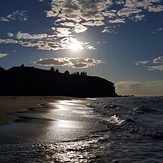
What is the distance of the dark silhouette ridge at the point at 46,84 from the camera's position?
92.4 metres

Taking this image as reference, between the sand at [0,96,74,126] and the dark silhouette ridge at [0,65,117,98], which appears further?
the dark silhouette ridge at [0,65,117,98]

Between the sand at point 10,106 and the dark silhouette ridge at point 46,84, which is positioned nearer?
the sand at point 10,106

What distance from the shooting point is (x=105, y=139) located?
713 centimetres

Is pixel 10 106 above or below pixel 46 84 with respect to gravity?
below

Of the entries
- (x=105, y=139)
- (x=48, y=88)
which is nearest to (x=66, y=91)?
(x=48, y=88)

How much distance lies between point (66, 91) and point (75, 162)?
116222 mm

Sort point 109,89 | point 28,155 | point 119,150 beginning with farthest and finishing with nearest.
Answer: point 109,89
point 119,150
point 28,155

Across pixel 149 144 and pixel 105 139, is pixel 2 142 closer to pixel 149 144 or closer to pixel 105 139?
pixel 105 139

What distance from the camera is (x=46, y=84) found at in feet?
362

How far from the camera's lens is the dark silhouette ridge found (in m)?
92.4

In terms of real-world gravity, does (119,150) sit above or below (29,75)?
below

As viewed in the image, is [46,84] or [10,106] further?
[46,84]

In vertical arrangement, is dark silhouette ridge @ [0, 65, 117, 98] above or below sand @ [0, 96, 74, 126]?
above

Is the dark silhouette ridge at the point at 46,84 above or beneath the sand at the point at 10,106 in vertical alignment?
above
